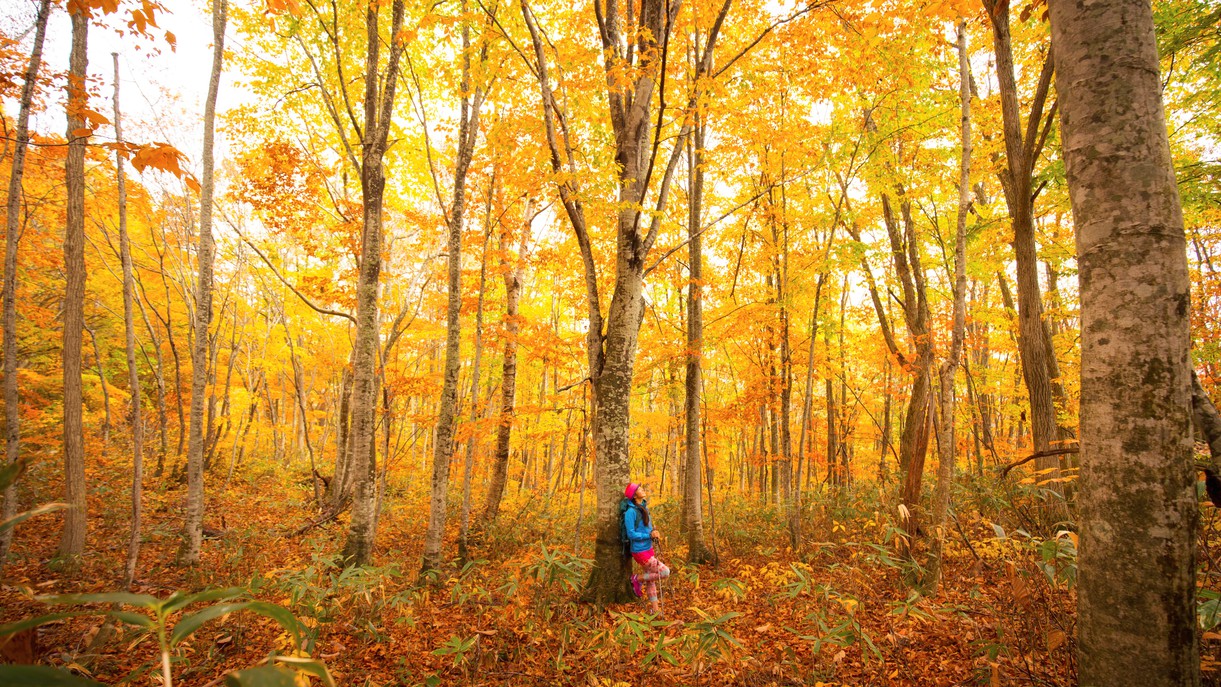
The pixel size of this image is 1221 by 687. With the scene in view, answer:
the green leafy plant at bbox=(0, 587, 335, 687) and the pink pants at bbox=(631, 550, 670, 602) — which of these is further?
the pink pants at bbox=(631, 550, 670, 602)

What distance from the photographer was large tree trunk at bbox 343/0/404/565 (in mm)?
7105

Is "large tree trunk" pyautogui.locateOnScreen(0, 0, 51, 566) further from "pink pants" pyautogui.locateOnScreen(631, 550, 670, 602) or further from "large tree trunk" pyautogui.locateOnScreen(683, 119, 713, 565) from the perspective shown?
"large tree trunk" pyautogui.locateOnScreen(683, 119, 713, 565)

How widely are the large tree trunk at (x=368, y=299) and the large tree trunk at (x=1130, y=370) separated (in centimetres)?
749

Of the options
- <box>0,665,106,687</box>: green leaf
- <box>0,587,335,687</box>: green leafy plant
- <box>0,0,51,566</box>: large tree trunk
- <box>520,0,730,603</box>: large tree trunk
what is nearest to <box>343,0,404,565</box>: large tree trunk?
<box>520,0,730,603</box>: large tree trunk

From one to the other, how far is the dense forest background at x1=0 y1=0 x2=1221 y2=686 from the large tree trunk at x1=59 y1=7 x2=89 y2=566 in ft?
0.17

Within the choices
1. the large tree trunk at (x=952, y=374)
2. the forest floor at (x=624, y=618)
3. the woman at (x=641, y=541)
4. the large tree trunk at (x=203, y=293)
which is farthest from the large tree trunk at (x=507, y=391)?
the large tree trunk at (x=952, y=374)

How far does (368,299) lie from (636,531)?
503 centimetres

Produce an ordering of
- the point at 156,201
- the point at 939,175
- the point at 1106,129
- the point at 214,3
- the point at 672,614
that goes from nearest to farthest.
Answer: the point at 1106,129 < the point at 672,614 < the point at 214,3 < the point at 939,175 < the point at 156,201

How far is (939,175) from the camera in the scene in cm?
966

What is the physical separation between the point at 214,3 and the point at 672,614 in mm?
11025

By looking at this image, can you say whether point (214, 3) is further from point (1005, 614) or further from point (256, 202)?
point (1005, 614)


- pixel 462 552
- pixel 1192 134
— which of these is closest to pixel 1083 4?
pixel 462 552

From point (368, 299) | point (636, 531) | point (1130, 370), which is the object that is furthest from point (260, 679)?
point (368, 299)

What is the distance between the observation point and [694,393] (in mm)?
8336
